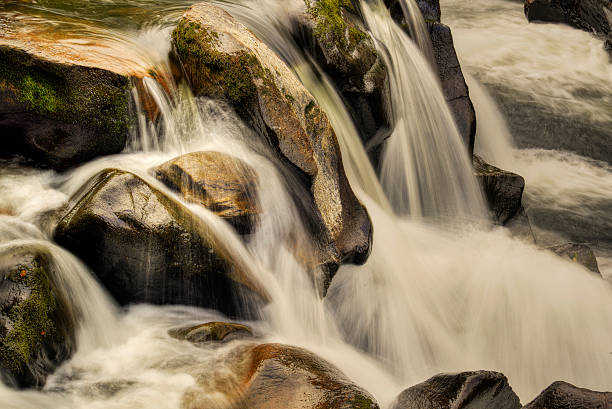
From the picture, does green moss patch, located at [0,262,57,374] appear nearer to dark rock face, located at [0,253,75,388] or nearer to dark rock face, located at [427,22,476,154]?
dark rock face, located at [0,253,75,388]

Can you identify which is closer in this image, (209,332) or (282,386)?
(282,386)

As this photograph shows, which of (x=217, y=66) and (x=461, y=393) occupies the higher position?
(x=217, y=66)

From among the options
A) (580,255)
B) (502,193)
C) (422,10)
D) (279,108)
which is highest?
(422,10)

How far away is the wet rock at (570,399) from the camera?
3.74 meters

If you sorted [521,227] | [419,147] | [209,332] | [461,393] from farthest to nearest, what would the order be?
[521,227] < [419,147] < [209,332] < [461,393]

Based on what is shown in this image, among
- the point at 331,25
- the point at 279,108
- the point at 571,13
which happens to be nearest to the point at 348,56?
the point at 331,25

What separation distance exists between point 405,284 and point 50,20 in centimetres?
435

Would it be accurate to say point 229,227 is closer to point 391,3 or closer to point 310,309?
point 310,309

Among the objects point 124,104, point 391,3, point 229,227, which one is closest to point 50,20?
point 124,104

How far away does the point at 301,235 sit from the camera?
514 centimetres

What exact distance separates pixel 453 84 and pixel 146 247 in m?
5.79

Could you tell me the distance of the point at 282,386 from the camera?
3.48 metres

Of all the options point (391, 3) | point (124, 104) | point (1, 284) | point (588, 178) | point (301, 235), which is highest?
point (391, 3)

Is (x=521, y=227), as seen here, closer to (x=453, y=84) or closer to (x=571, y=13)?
(x=453, y=84)
